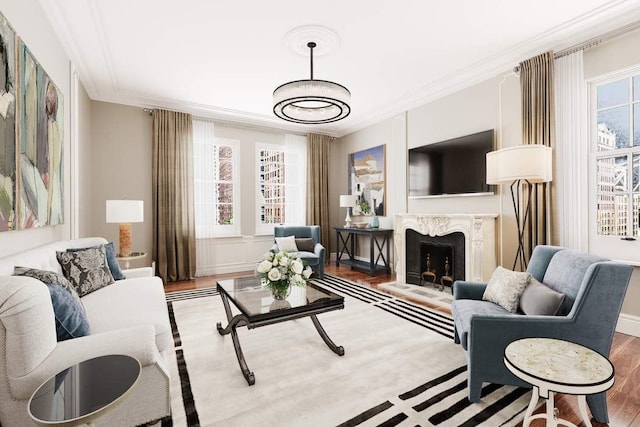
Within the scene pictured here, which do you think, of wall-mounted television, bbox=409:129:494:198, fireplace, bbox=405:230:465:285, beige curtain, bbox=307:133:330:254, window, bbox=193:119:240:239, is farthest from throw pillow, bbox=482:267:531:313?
window, bbox=193:119:240:239

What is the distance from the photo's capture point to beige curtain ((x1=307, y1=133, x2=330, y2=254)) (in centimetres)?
617

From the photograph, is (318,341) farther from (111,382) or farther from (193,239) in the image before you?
(193,239)

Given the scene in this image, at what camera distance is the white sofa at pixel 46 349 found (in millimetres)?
1183

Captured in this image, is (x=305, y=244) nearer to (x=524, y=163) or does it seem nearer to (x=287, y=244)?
(x=287, y=244)

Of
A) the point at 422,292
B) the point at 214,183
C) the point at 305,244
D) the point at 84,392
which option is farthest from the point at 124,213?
the point at 422,292

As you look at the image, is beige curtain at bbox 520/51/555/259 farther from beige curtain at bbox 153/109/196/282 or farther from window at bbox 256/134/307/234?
beige curtain at bbox 153/109/196/282

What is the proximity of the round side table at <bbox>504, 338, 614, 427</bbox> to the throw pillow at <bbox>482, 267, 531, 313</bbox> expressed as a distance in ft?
2.14

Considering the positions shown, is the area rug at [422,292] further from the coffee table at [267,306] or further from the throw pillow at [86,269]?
the throw pillow at [86,269]

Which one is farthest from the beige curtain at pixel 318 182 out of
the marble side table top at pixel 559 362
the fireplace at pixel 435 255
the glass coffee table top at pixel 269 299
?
the marble side table top at pixel 559 362

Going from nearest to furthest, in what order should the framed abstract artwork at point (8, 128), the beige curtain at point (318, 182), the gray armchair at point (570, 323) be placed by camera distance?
1. the gray armchair at point (570, 323)
2. the framed abstract artwork at point (8, 128)
3. the beige curtain at point (318, 182)

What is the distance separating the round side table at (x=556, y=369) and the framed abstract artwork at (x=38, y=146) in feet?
9.59

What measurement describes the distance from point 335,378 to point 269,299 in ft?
2.49

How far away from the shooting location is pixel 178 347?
253 cm

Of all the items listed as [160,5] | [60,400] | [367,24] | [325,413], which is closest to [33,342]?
[60,400]
